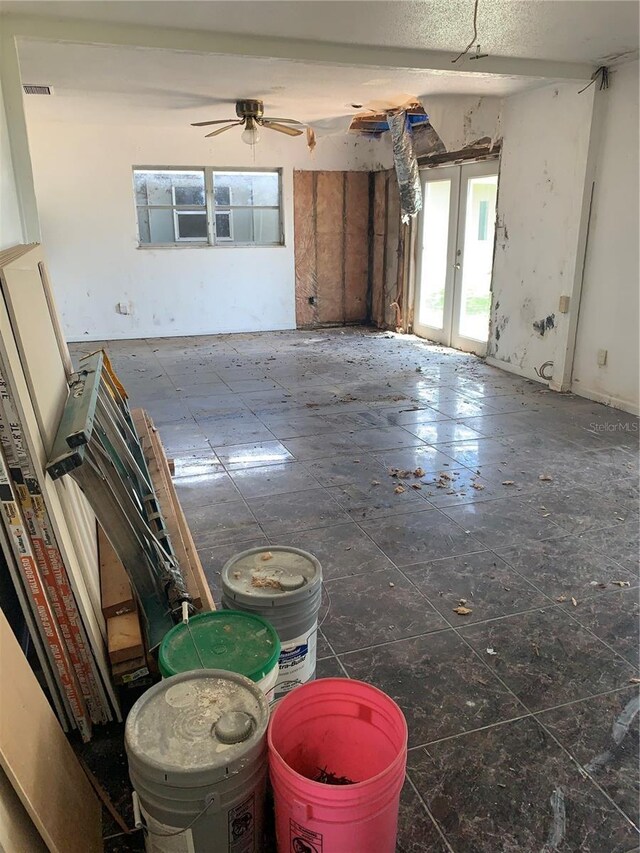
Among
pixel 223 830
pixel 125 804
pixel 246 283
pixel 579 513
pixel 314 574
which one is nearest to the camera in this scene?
pixel 223 830

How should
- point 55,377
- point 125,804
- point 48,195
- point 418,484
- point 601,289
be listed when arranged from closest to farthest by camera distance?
point 125,804, point 55,377, point 418,484, point 601,289, point 48,195

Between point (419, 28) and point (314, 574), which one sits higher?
point (419, 28)

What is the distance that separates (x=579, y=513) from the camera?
10.6ft

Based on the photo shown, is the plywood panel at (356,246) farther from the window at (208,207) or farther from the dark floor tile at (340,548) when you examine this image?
the dark floor tile at (340,548)

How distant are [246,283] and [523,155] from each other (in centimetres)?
406

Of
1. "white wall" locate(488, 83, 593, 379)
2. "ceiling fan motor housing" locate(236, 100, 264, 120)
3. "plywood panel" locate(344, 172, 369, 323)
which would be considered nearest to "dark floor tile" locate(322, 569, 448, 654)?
"white wall" locate(488, 83, 593, 379)

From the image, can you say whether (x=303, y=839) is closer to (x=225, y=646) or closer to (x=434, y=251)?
(x=225, y=646)

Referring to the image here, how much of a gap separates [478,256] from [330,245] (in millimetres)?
2641

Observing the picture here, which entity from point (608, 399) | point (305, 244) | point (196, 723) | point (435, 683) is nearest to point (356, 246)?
point (305, 244)

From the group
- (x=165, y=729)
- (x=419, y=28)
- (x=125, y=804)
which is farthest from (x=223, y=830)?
(x=419, y=28)

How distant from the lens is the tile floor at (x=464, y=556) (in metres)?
1.67

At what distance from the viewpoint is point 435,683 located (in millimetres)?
2039

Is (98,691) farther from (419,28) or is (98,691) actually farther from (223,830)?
(419,28)

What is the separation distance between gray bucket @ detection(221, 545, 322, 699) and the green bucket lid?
0.19 ft
